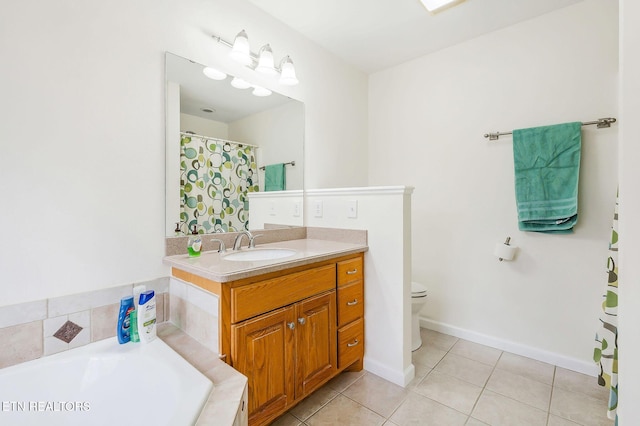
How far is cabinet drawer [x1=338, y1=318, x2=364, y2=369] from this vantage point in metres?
1.75

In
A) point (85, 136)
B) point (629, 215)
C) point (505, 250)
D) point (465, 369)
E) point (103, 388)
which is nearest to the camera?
point (629, 215)

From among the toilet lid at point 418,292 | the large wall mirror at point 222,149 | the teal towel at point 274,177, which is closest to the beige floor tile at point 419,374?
the toilet lid at point 418,292

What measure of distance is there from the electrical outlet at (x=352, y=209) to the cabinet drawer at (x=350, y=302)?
0.45 m

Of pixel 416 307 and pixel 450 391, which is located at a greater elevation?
pixel 416 307

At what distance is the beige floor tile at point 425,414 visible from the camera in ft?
4.83

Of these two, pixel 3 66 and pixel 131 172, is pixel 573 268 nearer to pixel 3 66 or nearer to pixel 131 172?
pixel 131 172

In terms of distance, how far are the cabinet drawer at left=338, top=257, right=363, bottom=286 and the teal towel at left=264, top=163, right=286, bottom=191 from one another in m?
0.77

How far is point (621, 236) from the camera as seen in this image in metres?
0.78

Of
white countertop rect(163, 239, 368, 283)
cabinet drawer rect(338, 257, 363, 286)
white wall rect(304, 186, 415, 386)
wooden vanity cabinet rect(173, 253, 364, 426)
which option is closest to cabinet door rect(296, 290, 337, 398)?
wooden vanity cabinet rect(173, 253, 364, 426)

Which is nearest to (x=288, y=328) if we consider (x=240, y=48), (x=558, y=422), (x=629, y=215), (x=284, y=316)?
(x=284, y=316)

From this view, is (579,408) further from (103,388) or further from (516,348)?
(103,388)

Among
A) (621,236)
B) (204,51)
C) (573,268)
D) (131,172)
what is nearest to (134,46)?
(204,51)

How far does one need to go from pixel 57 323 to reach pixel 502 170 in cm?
280

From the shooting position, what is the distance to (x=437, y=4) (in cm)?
187
